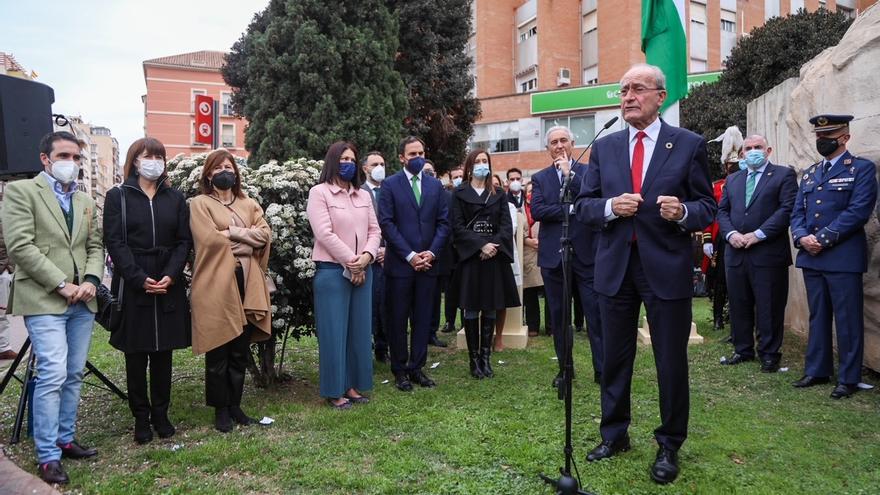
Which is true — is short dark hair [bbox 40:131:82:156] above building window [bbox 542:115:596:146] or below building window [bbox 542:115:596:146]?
below

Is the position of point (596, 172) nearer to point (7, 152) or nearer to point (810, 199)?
point (810, 199)

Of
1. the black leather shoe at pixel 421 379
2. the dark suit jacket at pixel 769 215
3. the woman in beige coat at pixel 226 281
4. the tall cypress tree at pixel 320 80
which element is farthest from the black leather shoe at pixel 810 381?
the tall cypress tree at pixel 320 80

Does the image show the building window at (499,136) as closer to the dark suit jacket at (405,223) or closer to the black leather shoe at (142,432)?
the dark suit jacket at (405,223)

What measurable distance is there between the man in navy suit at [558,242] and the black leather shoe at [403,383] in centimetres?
137

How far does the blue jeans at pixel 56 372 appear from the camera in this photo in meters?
3.92

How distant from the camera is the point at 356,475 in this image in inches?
147

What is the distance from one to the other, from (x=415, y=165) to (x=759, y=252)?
11.9 feet

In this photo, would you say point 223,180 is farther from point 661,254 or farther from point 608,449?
point 608,449

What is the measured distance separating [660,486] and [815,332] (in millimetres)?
3083

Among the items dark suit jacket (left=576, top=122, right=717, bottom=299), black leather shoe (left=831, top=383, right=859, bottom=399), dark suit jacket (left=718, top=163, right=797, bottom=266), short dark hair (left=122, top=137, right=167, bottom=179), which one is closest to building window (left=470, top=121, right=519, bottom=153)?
dark suit jacket (left=718, top=163, right=797, bottom=266)

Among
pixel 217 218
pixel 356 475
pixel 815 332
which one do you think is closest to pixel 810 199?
pixel 815 332

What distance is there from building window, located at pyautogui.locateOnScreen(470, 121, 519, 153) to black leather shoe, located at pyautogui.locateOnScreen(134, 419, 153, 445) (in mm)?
33963

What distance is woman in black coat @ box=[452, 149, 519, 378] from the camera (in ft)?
20.4

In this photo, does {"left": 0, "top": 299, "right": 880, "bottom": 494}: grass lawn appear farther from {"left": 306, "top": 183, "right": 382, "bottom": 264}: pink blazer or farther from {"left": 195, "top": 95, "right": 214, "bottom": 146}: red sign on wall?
{"left": 195, "top": 95, "right": 214, "bottom": 146}: red sign on wall
